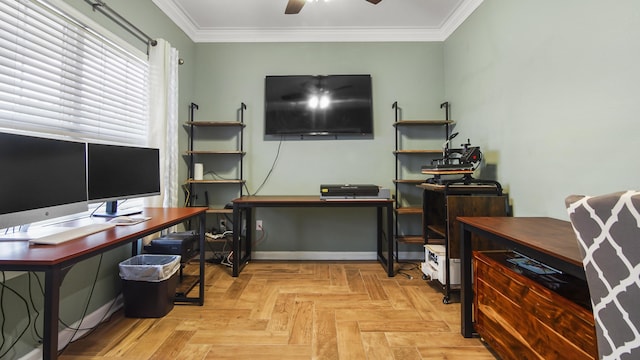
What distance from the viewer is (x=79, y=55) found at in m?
1.57

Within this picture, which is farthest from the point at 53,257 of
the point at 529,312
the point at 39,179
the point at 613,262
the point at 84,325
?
the point at 529,312

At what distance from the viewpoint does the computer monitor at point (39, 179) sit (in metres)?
0.98

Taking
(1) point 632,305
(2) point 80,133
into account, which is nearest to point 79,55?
(2) point 80,133

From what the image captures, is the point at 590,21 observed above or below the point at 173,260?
above

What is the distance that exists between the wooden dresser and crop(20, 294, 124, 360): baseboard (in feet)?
7.71

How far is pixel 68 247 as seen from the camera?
96cm

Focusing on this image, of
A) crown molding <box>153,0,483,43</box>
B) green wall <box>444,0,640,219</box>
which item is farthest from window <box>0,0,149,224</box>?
green wall <box>444,0,640,219</box>

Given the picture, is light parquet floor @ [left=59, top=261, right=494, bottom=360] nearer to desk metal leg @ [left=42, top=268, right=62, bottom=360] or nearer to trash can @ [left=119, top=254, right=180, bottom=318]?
trash can @ [left=119, top=254, right=180, bottom=318]

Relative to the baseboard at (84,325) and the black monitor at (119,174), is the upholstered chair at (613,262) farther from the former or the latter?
the baseboard at (84,325)

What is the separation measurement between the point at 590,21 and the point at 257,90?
265cm

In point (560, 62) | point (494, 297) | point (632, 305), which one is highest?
point (560, 62)

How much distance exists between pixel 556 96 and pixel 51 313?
2.51m

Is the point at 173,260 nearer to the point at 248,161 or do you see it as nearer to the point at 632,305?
the point at 248,161

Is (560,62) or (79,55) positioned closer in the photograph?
(560,62)
